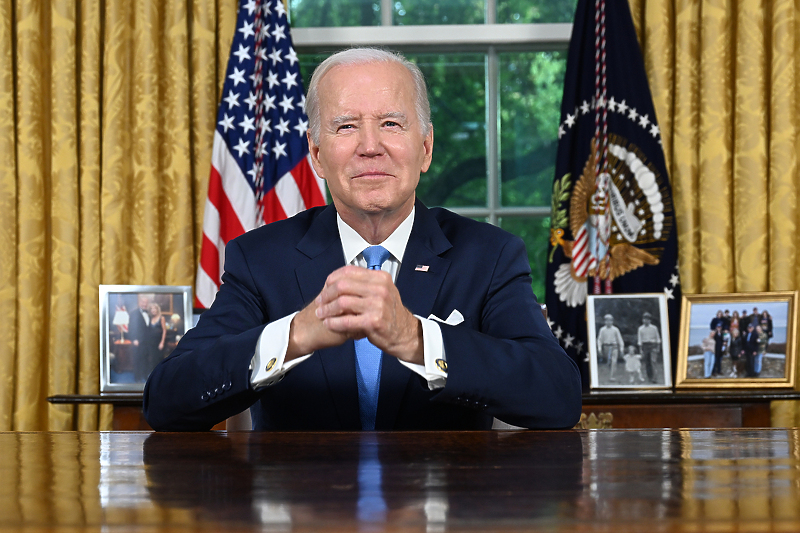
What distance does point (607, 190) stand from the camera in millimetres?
3082

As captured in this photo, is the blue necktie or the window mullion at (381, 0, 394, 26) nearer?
the blue necktie

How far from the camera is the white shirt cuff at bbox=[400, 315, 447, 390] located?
126 cm

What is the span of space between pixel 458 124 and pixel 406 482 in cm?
316

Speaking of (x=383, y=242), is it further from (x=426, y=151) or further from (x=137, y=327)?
(x=137, y=327)

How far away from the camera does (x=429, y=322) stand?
1302 millimetres

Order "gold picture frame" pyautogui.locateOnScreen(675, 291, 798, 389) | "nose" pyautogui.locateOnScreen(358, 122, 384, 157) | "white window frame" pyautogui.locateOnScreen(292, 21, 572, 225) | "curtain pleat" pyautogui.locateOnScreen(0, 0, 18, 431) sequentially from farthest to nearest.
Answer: "white window frame" pyautogui.locateOnScreen(292, 21, 572, 225) → "curtain pleat" pyautogui.locateOnScreen(0, 0, 18, 431) → "gold picture frame" pyautogui.locateOnScreen(675, 291, 798, 389) → "nose" pyautogui.locateOnScreen(358, 122, 384, 157)

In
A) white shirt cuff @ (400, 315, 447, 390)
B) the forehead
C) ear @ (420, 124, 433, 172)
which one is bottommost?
white shirt cuff @ (400, 315, 447, 390)

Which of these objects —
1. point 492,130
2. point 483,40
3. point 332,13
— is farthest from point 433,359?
point 332,13

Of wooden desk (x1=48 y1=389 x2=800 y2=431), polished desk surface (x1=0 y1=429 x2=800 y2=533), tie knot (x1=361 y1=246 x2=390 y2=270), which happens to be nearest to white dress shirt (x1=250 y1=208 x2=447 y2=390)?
polished desk surface (x1=0 y1=429 x2=800 y2=533)

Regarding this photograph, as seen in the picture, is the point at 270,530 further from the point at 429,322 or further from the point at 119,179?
the point at 119,179

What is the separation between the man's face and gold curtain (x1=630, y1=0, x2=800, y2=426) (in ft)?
6.43

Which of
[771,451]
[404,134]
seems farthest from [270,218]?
[771,451]

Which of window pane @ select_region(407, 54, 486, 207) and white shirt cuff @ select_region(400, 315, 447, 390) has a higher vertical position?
window pane @ select_region(407, 54, 486, 207)

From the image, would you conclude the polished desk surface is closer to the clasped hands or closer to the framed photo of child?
Answer: the clasped hands
